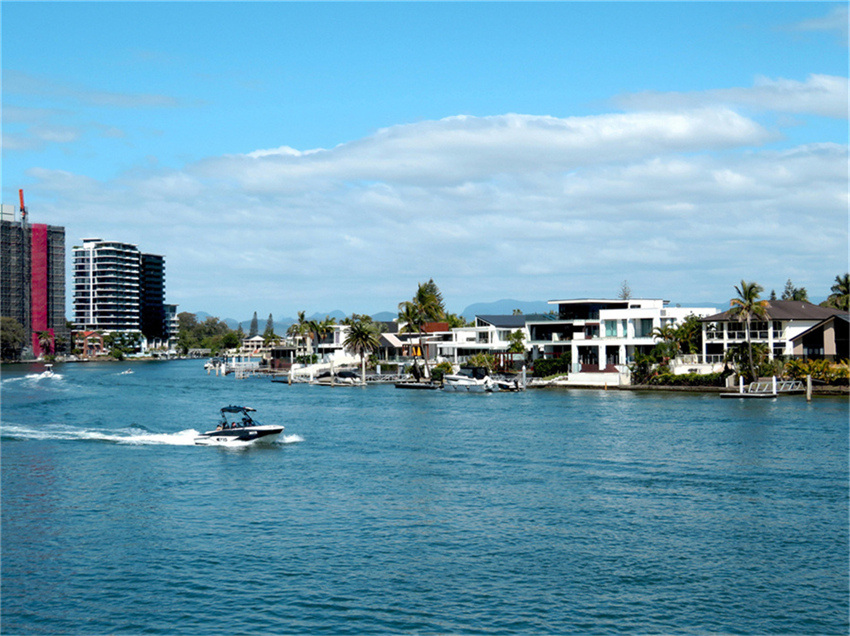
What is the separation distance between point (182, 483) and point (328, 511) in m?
11.3

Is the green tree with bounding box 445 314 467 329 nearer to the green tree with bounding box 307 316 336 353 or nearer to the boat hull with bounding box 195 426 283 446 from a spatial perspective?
the green tree with bounding box 307 316 336 353

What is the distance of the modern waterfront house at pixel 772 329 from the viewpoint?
94.9m

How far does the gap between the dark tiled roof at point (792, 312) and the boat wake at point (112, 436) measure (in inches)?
2392

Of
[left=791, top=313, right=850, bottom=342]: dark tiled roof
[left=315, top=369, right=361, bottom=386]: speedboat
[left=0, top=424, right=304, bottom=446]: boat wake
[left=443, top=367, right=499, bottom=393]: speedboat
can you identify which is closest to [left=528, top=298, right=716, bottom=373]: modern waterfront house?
[left=443, top=367, right=499, bottom=393]: speedboat

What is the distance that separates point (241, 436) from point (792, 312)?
72.0 metres

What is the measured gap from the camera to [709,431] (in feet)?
197

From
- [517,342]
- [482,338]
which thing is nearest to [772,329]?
[517,342]

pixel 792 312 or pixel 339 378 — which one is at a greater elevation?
pixel 792 312

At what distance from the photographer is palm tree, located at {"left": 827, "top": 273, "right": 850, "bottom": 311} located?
120 m

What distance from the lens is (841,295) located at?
132 metres

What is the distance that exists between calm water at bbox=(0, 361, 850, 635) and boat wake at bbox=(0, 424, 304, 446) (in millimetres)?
359

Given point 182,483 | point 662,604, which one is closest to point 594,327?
point 182,483

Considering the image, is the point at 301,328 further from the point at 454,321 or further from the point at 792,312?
the point at 792,312

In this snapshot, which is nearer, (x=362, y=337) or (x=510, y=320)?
(x=362, y=337)
